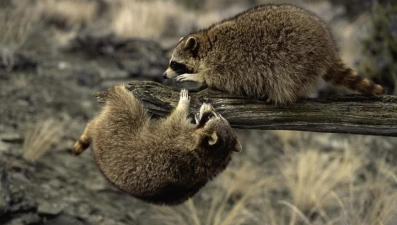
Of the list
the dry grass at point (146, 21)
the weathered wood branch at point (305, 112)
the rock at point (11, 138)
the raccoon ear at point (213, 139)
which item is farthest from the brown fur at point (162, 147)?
the dry grass at point (146, 21)

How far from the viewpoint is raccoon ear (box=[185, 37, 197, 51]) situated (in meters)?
2.94

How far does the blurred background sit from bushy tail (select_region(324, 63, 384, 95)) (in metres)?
1.88

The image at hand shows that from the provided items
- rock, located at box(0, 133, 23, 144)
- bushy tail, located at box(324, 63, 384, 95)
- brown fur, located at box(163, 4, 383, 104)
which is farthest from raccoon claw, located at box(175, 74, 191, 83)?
rock, located at box(0, 133, 23, 144)

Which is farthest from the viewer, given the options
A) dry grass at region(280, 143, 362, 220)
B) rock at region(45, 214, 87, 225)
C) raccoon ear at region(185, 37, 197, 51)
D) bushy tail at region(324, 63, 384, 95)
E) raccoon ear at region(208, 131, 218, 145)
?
dry grass at region(280, 143, 362, 220)

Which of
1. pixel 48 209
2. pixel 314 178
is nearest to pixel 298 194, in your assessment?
pixel 314 178

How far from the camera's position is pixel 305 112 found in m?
2.72

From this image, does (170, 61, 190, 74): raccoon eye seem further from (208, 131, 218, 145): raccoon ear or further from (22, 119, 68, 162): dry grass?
(22, 119, 68, 162): dry grass

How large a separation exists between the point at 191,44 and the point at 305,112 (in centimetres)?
74

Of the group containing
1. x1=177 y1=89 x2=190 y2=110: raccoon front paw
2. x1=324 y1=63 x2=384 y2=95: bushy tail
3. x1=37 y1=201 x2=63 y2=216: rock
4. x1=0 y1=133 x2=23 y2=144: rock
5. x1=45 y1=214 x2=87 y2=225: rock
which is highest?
x1=324 y1=63 x2=384 y2=95: bushy tail

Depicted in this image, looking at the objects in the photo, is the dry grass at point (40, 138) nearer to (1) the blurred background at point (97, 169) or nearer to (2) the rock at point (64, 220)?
(1) the blurred background at point (97, 169)

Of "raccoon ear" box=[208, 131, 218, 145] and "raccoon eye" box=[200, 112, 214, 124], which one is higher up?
"raccoon eye" box=[200, 112, 214, 124]

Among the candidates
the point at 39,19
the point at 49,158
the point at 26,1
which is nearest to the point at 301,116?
the point at 49,158

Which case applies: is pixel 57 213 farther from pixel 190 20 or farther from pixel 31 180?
pixel 190 20

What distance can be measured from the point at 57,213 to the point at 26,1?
661cm
